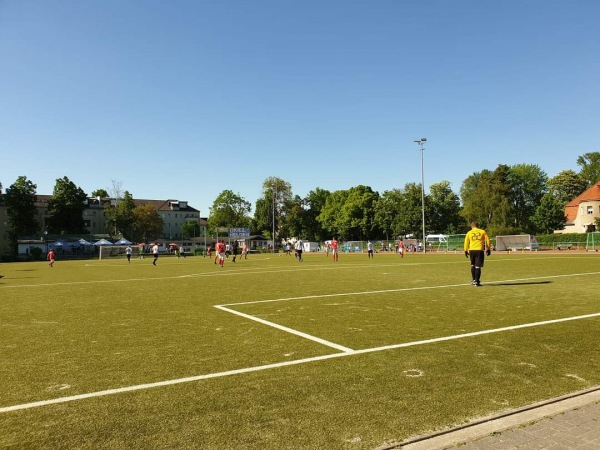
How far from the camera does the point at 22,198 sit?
289 ft

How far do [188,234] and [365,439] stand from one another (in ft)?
458

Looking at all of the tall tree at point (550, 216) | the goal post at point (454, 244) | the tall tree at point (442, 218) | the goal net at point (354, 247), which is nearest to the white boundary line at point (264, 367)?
the goal post at point (454, 244)

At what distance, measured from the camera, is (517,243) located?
52812mm

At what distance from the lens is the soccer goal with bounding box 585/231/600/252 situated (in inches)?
1847

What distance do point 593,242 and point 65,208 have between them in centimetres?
9830

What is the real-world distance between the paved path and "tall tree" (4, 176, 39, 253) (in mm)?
97304

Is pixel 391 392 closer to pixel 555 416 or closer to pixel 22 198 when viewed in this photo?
pixel 555 416

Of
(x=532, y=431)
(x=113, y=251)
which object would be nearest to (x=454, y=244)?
(x=113, y=251)

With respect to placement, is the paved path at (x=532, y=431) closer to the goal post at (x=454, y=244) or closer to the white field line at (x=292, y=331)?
the white field line at (x=292, y=331)

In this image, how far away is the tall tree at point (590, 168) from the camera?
327ft

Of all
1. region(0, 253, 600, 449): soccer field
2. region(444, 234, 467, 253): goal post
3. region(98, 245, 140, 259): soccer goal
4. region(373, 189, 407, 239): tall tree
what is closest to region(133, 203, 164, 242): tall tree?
region(98, 245, 140, 259): soccer goal

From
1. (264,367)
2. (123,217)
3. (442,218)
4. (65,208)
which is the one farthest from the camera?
(123,217)

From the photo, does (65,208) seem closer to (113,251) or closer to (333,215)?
(113,251)

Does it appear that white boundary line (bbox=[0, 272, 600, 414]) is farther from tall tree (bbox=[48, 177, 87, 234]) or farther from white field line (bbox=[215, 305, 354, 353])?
tall tree (bbox=[48, 177, 87, 234])
